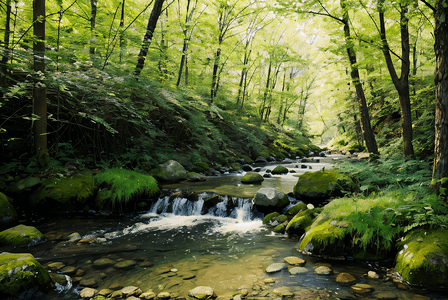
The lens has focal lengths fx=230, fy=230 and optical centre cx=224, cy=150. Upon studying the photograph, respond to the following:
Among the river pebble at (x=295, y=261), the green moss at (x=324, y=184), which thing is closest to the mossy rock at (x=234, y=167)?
→ the green moss at (x=324, y=184)

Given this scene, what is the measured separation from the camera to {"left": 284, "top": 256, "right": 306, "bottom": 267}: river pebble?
382cm

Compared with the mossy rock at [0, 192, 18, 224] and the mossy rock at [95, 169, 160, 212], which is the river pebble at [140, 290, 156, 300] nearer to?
the mossy rock at [95, 169, 160, 212]

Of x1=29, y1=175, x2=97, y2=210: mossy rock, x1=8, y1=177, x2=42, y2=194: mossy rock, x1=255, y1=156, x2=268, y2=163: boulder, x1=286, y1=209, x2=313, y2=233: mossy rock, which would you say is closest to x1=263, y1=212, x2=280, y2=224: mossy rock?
x1=286, y1=209, x2=313, y2=233: mossy rock

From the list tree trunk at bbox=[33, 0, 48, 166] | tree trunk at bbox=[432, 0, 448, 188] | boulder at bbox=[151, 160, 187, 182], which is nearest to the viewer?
tree trunk at bbox=[432, 0, 448, 188]

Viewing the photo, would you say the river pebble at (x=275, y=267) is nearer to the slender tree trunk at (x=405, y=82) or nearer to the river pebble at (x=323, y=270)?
the river pebble at (x=323, y=270)

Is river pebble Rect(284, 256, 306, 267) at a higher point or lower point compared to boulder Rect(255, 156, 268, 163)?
lower

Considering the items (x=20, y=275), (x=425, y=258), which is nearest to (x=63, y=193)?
(x=20, y=275)

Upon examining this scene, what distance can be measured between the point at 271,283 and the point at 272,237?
6.22ft

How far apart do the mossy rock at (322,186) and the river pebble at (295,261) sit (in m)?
2.98

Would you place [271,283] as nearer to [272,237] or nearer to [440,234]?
[272,237]

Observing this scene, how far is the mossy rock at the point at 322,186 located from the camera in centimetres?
641

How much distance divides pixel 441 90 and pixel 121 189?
7.46 meters

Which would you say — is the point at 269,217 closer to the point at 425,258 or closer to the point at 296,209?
the point at 296,209

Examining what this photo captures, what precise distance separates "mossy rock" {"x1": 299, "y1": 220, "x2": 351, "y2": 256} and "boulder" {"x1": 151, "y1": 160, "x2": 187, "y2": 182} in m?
6.36
